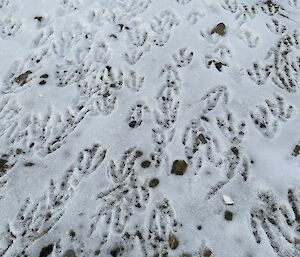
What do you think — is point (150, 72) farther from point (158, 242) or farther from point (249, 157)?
point (158, 242)

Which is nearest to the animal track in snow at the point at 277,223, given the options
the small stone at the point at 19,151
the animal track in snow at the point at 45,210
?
the animal track in snow at the point at 45,210

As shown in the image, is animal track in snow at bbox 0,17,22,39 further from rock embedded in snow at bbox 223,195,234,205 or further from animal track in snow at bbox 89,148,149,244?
rock embedded in snow at bbox 223,195,234,205

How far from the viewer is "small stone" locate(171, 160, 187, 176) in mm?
3756

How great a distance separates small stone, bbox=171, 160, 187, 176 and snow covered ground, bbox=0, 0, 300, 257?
0.01 m

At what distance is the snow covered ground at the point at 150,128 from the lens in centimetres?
339

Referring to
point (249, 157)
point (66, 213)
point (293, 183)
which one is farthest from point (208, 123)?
point (66, 213)

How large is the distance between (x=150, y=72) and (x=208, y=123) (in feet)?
3.49

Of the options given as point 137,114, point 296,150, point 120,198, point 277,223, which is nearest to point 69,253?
point 120,198

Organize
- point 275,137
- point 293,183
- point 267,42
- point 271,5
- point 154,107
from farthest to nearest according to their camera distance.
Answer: point 271,5, point 267,42, point 154,107, point 275,137, point 293,183

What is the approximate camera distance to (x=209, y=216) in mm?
3430

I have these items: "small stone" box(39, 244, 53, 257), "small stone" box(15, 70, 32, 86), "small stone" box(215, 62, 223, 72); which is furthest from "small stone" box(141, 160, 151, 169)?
"small stone" box(15, 70, 32, 86)

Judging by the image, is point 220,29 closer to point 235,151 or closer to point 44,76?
point 235,151

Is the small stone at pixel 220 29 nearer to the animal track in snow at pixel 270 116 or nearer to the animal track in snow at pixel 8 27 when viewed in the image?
the animal track in snow at pixel 270 116

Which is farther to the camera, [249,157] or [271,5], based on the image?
[271,5]
